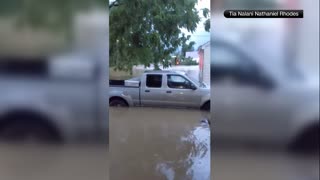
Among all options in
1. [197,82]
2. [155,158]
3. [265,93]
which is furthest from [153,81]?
[265,93]

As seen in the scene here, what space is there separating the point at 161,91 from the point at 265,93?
757 centimetres

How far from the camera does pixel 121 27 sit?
6574mm

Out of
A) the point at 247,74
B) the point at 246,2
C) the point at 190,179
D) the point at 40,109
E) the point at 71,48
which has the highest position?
the point at 246,2

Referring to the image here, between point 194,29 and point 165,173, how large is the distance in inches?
154

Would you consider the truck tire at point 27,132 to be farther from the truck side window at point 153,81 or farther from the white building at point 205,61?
the truck side window at point 153,81

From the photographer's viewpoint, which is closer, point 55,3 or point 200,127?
point 55,3

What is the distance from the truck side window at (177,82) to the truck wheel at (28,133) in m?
7.34

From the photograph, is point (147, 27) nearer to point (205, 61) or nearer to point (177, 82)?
point (205, 61)

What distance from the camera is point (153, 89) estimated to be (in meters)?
9.92

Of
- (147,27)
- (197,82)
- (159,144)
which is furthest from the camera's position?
(197,82)

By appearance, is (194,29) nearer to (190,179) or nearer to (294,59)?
(190,179)

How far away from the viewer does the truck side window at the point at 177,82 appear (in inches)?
382

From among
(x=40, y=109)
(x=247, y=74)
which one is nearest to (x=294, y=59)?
(x=247, y=74)

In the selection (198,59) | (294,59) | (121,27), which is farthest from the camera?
(198,59)
